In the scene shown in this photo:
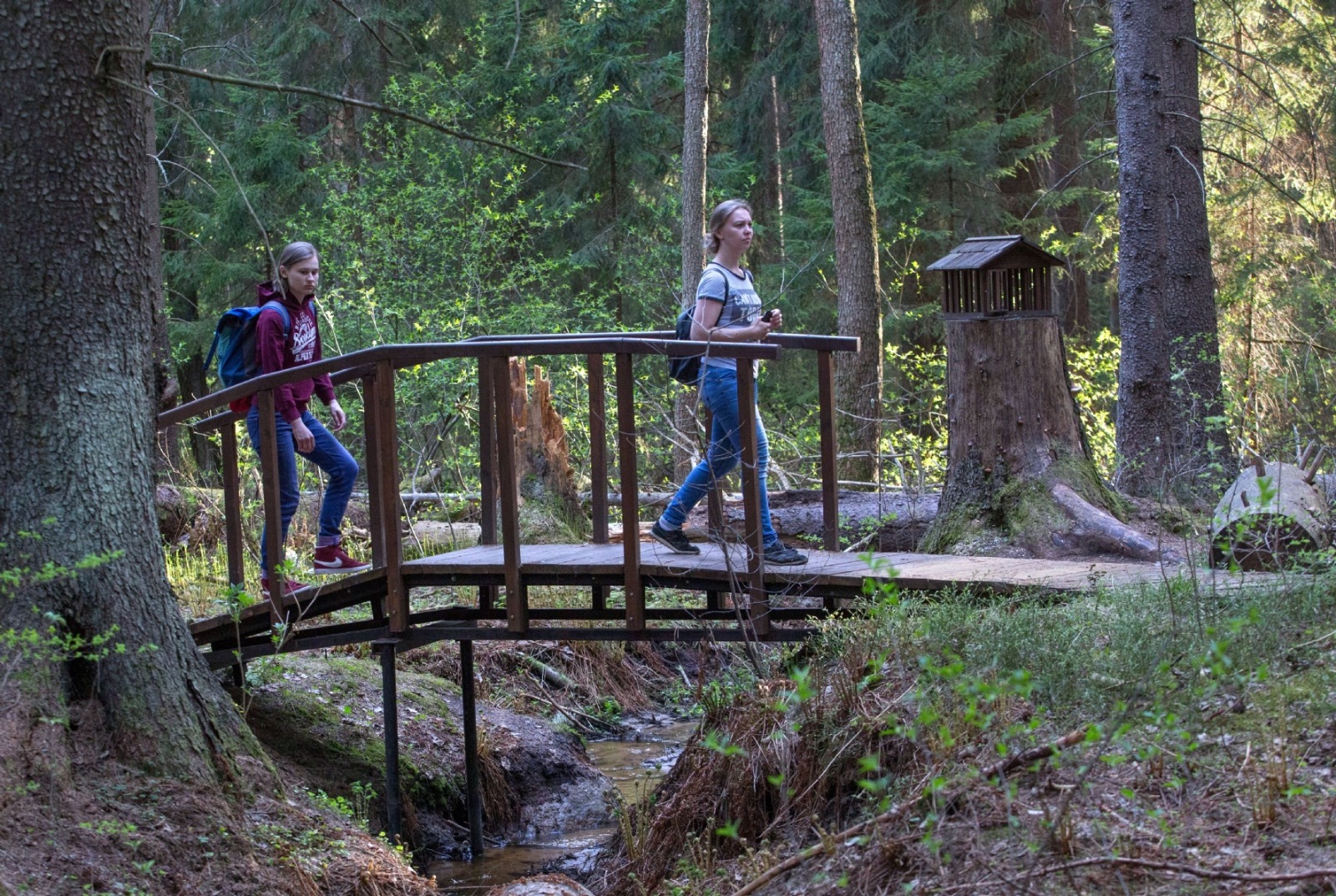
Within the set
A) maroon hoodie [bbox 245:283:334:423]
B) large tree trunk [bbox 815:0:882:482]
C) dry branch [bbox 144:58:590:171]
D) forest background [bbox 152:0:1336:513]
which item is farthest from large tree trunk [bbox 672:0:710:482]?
dry branch [bbox 144:58:590:171]

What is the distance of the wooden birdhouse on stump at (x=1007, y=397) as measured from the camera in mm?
7758

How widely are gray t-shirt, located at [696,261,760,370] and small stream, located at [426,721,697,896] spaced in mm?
2433

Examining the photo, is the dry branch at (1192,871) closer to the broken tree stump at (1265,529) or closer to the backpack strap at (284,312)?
the broken tree stump at (1265,529)

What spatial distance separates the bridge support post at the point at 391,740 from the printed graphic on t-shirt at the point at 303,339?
5.27ft

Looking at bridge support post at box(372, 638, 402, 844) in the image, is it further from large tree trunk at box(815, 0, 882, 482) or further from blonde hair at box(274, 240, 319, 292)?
large tree trunk at box(815, 0, 882, 482)

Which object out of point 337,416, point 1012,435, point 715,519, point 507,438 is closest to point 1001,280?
point 1012,435

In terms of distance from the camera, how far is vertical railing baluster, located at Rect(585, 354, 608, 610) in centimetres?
709

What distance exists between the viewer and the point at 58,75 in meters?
5.09

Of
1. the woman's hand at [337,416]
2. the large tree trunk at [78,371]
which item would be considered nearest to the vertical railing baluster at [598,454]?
the woman's hand at [337,416]

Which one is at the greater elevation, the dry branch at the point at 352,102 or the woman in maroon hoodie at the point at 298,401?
the dry branch at the point at 352,102

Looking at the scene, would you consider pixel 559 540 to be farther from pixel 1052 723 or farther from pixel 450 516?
pixel 1052 723

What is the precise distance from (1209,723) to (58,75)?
485 centimetres

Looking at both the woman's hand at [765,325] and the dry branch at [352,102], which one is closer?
the dry branch at [352,102]

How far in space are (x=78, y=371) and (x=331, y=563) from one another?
2.28 m
